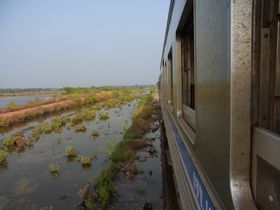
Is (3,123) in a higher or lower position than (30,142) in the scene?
higher

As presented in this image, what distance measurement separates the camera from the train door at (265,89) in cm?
108

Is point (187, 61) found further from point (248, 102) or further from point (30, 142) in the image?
point (30, 142)

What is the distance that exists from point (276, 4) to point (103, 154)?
916cm

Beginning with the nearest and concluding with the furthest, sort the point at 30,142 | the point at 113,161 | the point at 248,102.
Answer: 1. the point at 248,102
2. the point at 113,161
3. the point at 30,142

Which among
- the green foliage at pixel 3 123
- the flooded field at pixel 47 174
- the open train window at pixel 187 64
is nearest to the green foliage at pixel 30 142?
the flooded field at pixel 47 174

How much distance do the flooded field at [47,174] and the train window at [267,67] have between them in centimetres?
548

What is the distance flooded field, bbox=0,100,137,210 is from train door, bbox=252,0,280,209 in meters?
5.40

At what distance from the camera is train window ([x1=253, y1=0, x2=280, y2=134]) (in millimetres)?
1106

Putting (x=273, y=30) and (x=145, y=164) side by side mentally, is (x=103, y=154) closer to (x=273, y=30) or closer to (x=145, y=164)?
(x=145, y=164)

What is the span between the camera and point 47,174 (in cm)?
801

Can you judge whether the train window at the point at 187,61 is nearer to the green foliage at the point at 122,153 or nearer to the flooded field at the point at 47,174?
the flooded field at the point at 47,174

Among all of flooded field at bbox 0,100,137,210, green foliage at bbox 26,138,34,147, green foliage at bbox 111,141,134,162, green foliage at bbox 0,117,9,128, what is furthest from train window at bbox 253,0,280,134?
green foliage at bbox 0,117,9,128

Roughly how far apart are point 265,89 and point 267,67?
0.10 m

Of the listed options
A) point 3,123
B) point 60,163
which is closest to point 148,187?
point 60,163
